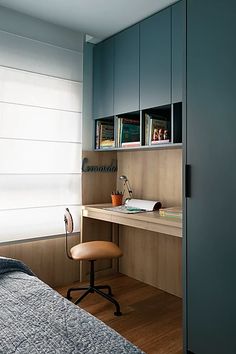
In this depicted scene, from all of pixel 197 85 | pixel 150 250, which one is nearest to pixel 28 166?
pixel 150 250

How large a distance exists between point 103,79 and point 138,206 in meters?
1.42

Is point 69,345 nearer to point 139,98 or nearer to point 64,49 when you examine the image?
point 139,98

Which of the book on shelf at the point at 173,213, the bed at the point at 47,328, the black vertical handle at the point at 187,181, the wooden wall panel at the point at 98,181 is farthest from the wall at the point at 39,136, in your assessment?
the black vertical handle at the point at 187,181

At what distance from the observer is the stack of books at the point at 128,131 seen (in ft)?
10.4

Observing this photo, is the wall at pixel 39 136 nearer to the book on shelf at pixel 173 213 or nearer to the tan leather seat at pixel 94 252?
the tan leather seat at pixel 94 252

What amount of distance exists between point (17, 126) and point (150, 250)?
184cm

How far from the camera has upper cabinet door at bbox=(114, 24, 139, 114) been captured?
2.97 metres

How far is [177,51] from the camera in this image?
2570 millimetres

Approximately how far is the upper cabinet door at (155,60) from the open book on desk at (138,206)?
92cm

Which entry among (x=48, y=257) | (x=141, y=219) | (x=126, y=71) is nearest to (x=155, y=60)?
(x=126, y=71)

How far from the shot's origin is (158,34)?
2.75 metres

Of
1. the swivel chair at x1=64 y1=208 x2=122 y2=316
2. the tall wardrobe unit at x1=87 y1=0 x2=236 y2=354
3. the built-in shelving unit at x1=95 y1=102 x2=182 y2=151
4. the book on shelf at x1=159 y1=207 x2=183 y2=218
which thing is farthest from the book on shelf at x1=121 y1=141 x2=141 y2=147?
the tall wardrobe unit at x1=87 y1=0 x2=236 y2=354

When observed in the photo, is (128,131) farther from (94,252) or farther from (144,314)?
(144,314)

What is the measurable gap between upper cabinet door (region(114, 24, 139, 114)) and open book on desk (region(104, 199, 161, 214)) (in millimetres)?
913
